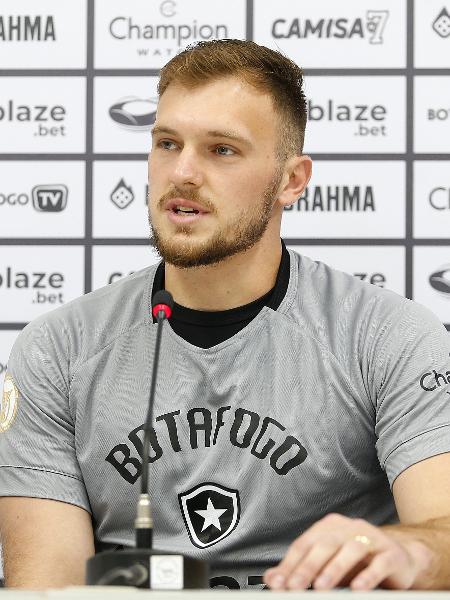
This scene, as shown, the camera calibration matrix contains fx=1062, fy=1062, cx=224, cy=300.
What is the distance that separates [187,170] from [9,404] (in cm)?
47

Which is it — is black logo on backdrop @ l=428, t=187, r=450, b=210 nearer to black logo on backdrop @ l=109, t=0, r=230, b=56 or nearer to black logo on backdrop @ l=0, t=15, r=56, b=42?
black logo on backdrop @ l=109, t=0, r=230, b=56

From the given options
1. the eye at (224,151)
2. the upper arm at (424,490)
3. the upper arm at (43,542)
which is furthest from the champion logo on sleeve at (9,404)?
the upper arm at (424,490)

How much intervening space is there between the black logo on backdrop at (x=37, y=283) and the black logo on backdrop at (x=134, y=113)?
0.32 m

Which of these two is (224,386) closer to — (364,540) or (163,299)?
(163,299)

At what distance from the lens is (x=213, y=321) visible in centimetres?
166

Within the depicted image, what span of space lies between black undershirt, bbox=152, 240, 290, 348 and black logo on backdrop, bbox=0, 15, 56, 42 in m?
0.69

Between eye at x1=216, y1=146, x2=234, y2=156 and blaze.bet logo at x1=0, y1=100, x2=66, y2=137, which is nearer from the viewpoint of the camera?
eye at x1=216, y1=146, x2=234, y2=156

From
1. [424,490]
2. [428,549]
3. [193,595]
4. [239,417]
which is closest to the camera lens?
[193,595]

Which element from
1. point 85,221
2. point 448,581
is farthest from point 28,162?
point 448,581

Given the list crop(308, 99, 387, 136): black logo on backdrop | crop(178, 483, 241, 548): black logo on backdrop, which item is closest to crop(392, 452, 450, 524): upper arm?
crop(178, 483, 241, 548): black logo on backdrop

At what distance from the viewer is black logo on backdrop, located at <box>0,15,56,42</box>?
204 centimetres

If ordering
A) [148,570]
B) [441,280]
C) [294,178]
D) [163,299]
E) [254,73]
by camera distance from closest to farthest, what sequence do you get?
[148,570] → [163,299] → [254,73] → [294,178] → [441,280]

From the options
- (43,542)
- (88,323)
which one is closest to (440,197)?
(88,323)

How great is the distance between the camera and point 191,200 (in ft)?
5.22
